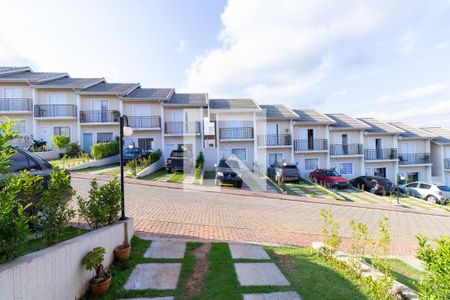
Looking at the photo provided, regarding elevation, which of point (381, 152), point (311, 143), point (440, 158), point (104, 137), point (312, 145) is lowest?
point (440, 158)

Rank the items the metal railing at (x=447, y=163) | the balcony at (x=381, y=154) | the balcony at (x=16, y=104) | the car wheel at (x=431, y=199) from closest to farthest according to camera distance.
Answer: the car wheel at (x=431, y=199) < the balcony at (x=16, y=104) < the balcony at (x=381, y=154) < the metal railing at (x=447, y=163)

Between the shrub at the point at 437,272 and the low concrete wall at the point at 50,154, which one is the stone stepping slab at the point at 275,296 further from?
the low concrete wall at the point at 50,154

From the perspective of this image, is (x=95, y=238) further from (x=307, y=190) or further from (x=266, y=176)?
(x=266, y=176)

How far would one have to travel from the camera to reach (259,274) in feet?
14.1

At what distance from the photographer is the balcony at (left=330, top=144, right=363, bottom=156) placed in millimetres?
23047

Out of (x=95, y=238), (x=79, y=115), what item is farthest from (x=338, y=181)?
(x=79, y=115)

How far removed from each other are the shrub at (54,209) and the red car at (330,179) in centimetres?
1934

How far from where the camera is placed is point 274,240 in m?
6.78

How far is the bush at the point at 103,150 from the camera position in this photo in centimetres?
1769

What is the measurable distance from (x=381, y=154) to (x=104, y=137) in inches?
1174

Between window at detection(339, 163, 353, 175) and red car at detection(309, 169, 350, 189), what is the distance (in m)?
4.21

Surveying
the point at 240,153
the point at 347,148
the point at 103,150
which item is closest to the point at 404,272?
the point at 240,153

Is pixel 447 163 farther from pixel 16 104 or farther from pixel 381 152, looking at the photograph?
pixel 16 104

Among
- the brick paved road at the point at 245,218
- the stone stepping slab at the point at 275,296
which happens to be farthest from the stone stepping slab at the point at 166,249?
the stone stepping slab at the point at 275,296
